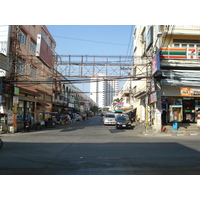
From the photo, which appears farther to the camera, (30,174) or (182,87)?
(182,87)

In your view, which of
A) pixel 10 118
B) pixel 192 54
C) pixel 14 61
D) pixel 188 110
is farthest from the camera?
pixel 188 110

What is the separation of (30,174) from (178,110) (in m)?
16.7

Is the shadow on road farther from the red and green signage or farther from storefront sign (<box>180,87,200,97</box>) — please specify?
the red and green signage

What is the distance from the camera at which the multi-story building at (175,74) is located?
18.1 m

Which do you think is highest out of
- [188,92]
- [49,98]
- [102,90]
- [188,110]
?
[102,90]

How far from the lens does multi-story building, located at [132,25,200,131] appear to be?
18078mm

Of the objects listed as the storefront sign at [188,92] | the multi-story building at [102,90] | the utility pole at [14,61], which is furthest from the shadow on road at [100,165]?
the multi-story building at [102,90]

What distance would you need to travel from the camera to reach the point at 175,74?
18078mm

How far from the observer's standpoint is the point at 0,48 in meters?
18.1

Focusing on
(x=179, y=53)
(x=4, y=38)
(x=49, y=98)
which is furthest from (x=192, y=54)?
(x=49, y=98)

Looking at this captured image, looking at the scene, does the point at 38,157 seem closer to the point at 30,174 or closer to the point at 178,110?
the point at 30,174

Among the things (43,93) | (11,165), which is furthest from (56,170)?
(43,93)

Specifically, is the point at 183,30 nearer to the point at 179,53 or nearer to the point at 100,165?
the point at 179,53

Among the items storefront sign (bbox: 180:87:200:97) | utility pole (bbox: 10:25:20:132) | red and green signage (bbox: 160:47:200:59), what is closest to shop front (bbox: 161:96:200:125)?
storefront sign (bbox: 180:87:200:97)
